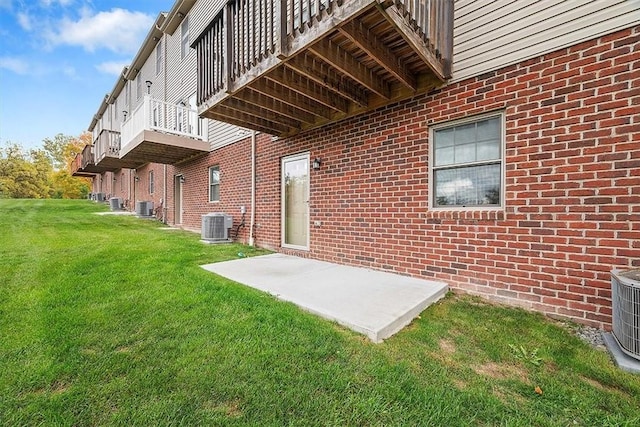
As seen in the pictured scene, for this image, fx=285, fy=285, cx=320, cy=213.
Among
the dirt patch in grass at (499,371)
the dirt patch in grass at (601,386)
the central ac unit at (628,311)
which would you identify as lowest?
the dirt patch in grass at (601,386)

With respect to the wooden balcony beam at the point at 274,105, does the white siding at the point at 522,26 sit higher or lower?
higher

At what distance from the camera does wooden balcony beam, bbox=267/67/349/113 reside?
3771 mm

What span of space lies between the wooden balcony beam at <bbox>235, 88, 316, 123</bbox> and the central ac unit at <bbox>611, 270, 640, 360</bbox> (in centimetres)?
451

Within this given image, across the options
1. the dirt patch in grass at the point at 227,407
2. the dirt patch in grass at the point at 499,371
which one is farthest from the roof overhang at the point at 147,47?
the dirt patch in grass at the point at 499,371

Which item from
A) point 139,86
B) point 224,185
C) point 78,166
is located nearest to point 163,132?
point 224,185

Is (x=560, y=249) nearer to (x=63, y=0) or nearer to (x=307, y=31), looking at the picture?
(x=307, y=31)

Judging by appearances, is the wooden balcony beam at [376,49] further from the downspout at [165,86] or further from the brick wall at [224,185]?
the downspout at [165,86]

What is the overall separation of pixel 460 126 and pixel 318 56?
2.07m

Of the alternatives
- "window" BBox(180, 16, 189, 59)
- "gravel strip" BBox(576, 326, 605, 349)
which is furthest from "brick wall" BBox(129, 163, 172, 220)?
"gravel strip" BBox(576, 326, 605, 349)

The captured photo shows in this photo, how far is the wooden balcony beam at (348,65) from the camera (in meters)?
3.14

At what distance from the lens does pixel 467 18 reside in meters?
3.72

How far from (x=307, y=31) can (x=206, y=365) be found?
319 centimetres

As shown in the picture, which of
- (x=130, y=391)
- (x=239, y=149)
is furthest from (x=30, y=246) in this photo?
(x=130, y=391)

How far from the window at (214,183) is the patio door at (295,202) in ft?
10.6
